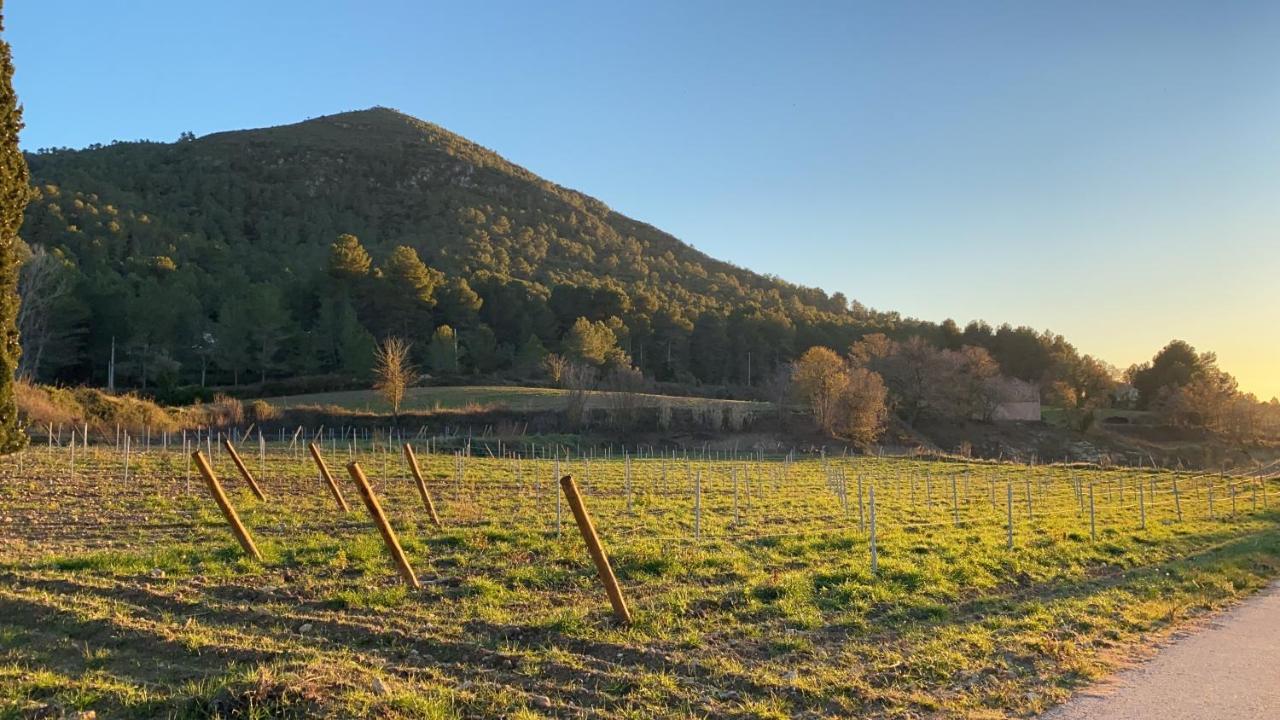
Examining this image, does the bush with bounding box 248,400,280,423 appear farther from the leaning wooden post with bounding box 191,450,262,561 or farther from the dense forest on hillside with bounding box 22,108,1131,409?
the leaning wooden post with bounding box 191,450,262,561

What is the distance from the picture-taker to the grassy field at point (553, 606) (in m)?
5.62

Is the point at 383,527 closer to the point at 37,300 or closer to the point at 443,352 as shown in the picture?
the point at 37,300

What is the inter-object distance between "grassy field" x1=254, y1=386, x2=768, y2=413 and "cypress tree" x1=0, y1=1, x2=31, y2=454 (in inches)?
1392

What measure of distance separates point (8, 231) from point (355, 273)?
6251cm

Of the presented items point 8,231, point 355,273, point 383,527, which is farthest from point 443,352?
point 383,527

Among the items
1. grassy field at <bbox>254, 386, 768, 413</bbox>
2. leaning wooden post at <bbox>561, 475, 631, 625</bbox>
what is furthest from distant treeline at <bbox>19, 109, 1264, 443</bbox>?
leaning wooden post at <bbox>561, 475, 631, 625</bbox>

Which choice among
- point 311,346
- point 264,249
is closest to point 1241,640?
point 311,346

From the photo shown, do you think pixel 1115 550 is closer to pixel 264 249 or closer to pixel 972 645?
pixel 972 645

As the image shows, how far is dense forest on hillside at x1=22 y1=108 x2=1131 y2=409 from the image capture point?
61.2 m

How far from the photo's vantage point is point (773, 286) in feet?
499

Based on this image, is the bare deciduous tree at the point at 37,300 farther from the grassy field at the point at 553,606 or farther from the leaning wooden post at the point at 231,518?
the leaning wooden post at the point at 231,518

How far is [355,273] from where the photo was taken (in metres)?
73.5

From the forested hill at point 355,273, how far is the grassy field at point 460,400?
741 centimetres

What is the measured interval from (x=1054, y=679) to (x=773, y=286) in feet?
488
